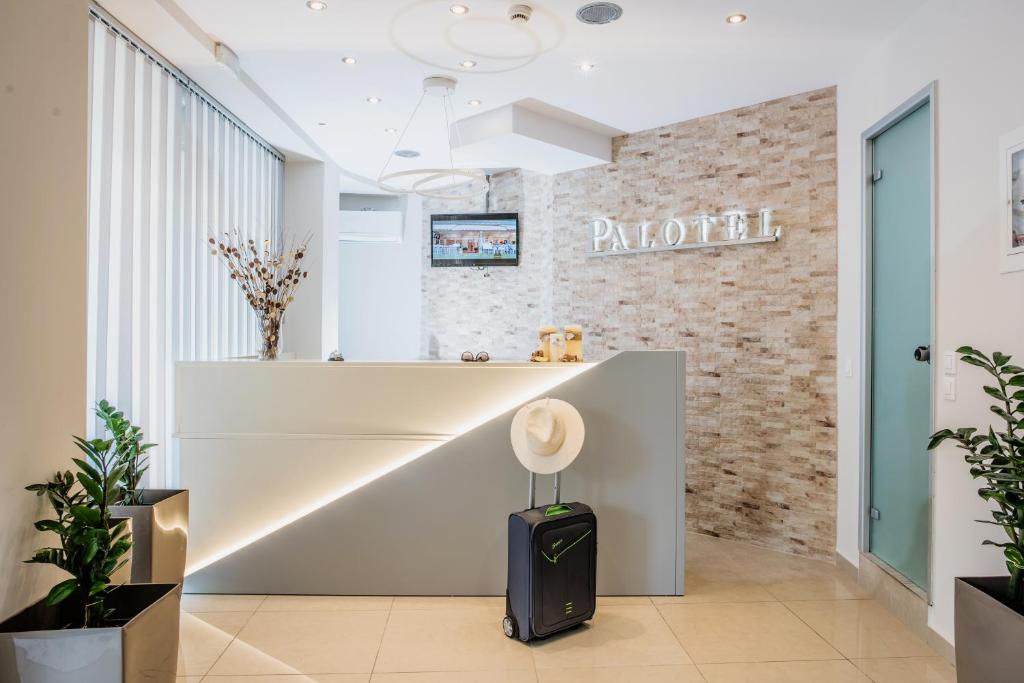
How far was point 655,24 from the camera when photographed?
346 cm

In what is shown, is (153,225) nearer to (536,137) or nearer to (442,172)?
(442,172)

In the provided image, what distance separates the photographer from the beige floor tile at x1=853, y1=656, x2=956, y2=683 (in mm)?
2627

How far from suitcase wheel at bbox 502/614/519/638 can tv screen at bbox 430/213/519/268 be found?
13.3 feet

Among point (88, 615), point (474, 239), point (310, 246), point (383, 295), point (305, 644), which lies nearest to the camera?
point (88, 615)

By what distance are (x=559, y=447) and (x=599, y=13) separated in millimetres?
2169

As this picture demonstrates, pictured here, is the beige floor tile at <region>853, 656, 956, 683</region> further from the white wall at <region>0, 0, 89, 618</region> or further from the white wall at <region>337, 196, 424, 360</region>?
the white wall at <region>337, 196, 424, 360</region>

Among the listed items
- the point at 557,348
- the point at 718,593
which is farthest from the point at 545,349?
the point at 718,593

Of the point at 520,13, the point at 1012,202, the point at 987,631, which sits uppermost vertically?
the point at 520,13

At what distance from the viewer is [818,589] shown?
3631 millimetres

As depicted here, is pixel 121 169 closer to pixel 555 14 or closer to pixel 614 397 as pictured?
pixel 555 14

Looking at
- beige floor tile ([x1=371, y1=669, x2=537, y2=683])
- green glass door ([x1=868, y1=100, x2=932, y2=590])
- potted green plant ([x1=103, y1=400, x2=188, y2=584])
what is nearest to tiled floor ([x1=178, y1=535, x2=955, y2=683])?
beige floor tile ([x1=371, y1=669, x2=537, y2=683])

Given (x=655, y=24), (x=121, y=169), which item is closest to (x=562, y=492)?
(x=655, y=24)

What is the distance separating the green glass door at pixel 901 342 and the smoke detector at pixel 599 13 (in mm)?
1547

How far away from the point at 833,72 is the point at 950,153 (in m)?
1.42
